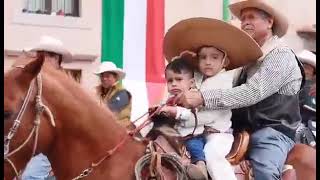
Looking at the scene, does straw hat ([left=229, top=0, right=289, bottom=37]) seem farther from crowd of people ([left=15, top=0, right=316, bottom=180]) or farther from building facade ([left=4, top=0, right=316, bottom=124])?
building facade ([left=4, top=0, right=316, bottom=124])

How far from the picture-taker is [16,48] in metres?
6.36

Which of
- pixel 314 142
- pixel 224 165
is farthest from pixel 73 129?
pixel 314 142

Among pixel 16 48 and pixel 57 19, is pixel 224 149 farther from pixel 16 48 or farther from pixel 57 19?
pixel 57 19

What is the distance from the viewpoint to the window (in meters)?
6.57

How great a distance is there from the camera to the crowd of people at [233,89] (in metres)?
3.51

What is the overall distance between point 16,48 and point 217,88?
310cm

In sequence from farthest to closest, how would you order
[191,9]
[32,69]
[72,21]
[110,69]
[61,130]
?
[72,21]
[191,9]
[110,69]
[61,130]
[32,69]

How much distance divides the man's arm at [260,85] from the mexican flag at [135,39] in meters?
1.92

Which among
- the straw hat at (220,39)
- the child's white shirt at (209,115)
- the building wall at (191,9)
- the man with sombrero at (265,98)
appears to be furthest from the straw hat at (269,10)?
the building wall at (191,9)

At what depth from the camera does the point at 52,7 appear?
6766 mm

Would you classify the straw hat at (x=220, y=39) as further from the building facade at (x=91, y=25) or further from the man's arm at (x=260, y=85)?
the building facade at (x=91, y=25)

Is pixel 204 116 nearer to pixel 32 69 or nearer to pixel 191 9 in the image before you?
pixel 32 69

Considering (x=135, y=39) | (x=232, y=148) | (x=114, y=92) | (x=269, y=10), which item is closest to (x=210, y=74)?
(x=232, y=148)

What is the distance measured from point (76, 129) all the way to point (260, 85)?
2.92 ft
